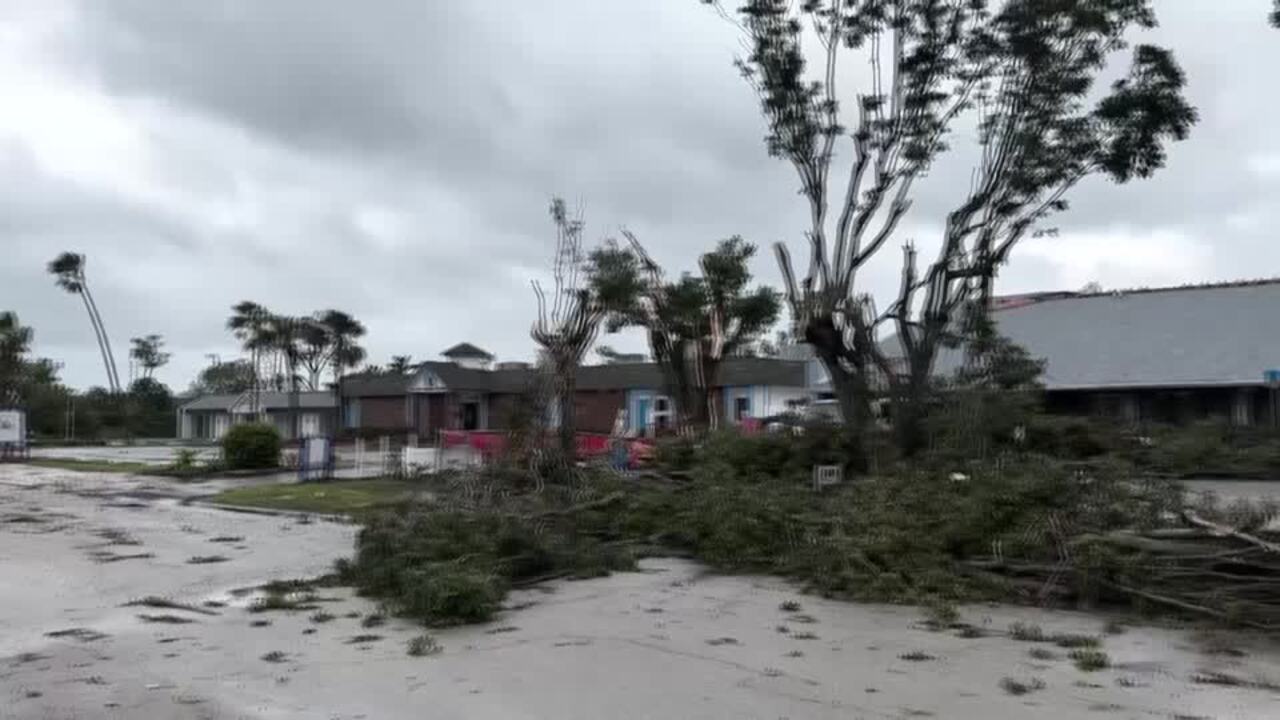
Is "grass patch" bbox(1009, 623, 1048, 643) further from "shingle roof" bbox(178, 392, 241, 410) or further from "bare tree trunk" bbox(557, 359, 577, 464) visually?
"shingle roof" bbox(178, 392, 241, 410)

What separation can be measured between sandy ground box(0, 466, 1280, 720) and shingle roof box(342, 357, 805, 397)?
107 feet

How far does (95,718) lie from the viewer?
21.7 ft

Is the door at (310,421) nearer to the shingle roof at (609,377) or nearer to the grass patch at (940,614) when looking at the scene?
the shingle roof at (609,377)

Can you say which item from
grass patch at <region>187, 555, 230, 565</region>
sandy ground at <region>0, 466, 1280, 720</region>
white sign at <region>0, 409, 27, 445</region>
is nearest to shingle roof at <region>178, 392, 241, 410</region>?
white sign at <region>0, 409, 27, 445</region>

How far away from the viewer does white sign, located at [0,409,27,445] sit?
41.7m

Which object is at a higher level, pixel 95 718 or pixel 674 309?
pixel 674 309


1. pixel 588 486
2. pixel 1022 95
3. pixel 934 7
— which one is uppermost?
pixel 934 7

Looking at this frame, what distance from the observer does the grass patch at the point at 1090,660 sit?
24.6ft

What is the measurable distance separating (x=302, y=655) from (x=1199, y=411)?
2879cm

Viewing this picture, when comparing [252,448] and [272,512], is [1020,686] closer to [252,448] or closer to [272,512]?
[272,512]

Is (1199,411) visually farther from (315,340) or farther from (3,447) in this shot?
(315,340)

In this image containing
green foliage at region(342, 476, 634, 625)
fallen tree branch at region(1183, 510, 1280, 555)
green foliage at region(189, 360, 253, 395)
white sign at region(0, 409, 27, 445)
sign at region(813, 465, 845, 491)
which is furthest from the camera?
green foliage at region(189, 360, 253, 395)

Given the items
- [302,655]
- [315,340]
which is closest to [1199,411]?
[302,655]

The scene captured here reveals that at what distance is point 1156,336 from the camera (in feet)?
110
